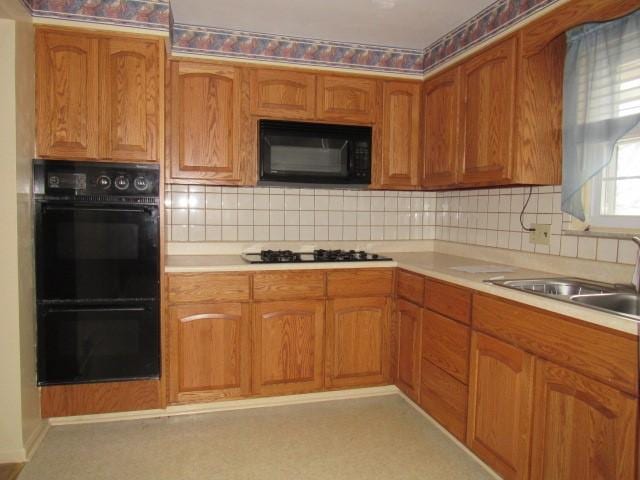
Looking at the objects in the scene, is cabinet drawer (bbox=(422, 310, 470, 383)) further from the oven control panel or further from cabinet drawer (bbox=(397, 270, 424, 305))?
the oven control panel

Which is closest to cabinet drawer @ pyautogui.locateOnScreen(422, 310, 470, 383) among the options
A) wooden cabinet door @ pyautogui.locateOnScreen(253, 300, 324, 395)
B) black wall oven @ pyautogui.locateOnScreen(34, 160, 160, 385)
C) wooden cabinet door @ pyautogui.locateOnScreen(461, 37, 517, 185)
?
wooden cabinet door @ pyautogui.locateOnScreen(253, 300, 324, 395)

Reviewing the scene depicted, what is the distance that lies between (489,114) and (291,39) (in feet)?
4.29

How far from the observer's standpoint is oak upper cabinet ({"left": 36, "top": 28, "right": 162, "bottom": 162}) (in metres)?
2.19

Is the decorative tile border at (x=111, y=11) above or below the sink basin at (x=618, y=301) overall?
above

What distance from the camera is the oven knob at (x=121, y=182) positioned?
7.41 ft

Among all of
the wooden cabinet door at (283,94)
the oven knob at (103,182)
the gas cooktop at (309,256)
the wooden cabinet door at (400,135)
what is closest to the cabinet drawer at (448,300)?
the gas cooktop at (309,256)

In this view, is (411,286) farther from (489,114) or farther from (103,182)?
(103,182)

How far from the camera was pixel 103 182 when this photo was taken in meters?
2.24

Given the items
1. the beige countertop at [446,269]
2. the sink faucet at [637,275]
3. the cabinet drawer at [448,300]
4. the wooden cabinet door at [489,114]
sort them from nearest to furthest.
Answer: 1. the beige countertop at [446,269]
2. the sink faucet at [637,275]
3. the cabinet drawer at [448,300]
4. the wooden cabinet door at [489,114]

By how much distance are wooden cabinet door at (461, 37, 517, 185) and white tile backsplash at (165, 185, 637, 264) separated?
331 mm

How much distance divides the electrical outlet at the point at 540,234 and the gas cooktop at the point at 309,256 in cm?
82

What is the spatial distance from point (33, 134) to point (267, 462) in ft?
6.32

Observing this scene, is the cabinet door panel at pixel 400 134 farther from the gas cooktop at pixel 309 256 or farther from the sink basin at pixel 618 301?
the sink basin at pixel 618 301

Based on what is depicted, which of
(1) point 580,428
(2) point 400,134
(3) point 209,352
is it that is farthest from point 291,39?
(1) point 580,428
